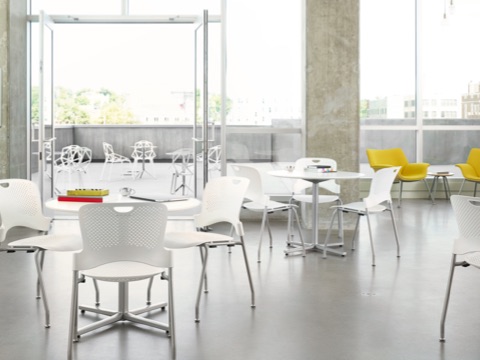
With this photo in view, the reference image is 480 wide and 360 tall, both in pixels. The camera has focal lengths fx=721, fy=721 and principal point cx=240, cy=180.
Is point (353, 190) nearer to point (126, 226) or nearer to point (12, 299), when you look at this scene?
point (12, 299)

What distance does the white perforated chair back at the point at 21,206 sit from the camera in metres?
4.74

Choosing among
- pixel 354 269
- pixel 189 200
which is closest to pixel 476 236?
pixel 189 200

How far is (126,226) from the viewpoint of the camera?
141 inches

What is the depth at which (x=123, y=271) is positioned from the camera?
3676 mm

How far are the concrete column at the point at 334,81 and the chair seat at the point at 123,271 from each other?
468 cm

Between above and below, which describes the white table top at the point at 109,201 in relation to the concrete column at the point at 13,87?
below

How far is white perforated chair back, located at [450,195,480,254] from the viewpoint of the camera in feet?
12.2

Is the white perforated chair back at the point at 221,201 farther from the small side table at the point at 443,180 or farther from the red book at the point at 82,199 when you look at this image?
the small side table at the point at 443,180

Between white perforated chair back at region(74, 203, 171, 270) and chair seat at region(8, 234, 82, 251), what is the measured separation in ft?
2.35

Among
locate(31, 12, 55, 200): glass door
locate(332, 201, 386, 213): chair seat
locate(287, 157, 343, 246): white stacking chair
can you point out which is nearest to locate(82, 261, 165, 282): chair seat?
locate(332, 201, 386, 213): chair seat

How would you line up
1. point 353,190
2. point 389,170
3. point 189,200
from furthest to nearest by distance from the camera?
1. point 353,190
2. point 389,170
3. point 189,200

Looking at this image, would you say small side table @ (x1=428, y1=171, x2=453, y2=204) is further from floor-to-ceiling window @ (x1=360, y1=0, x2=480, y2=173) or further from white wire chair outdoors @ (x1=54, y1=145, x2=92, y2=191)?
white wire chair outdoors @ (x1=54, y1=145, x2=92, y2=191)

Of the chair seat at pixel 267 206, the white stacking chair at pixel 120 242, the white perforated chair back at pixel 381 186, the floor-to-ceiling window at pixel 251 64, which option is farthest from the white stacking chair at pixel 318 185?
the white stacking chair at pixel 120 242

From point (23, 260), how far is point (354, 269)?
283cm
